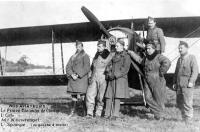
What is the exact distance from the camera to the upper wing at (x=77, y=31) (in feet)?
28.0

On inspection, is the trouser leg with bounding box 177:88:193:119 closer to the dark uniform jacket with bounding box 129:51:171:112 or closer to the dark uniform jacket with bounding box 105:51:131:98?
the dark uniform jacket with bounding box 129:51:171:112

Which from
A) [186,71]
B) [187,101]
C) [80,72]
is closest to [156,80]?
[186,71]

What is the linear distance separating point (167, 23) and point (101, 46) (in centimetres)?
283

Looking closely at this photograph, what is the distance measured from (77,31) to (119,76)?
364 centimetres

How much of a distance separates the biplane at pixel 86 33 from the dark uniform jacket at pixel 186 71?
111 cm

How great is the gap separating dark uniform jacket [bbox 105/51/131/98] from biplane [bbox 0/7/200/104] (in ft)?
1.91

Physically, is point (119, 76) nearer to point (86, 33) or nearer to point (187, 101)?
point (187, 101)

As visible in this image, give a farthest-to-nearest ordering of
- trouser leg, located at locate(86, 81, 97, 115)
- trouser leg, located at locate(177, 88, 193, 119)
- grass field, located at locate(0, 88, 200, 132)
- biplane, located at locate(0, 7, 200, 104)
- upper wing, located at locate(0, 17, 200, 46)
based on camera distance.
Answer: upper wing, located at locate(0, 17, 200, 46)
biplane, located at locate(0, 7, 200, 104)
trouser leg, located at locate(86, 81, 97, 115)
trouser leg, located at locate(177, 88, 193, 119)
grass field, located at locate(0, 88, 200, 132)

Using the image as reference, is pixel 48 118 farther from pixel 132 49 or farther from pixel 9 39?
pixel 9 39

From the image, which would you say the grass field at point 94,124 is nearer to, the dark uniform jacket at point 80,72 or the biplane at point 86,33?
the dark uniform jacket at point 80,72

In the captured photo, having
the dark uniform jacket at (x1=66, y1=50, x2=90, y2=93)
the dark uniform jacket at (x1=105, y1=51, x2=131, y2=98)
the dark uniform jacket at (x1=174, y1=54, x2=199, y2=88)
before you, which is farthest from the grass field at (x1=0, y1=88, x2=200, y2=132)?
the dark uniform jacket at (x1=174, y1=54, x2=199, y2=88)

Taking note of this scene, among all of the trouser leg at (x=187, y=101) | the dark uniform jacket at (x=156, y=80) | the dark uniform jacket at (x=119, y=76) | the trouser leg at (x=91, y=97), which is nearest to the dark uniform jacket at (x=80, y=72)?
the trouser leg at (x=91, y=97)

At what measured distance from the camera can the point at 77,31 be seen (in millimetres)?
9594

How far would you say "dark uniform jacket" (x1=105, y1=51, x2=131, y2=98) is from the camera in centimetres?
645
